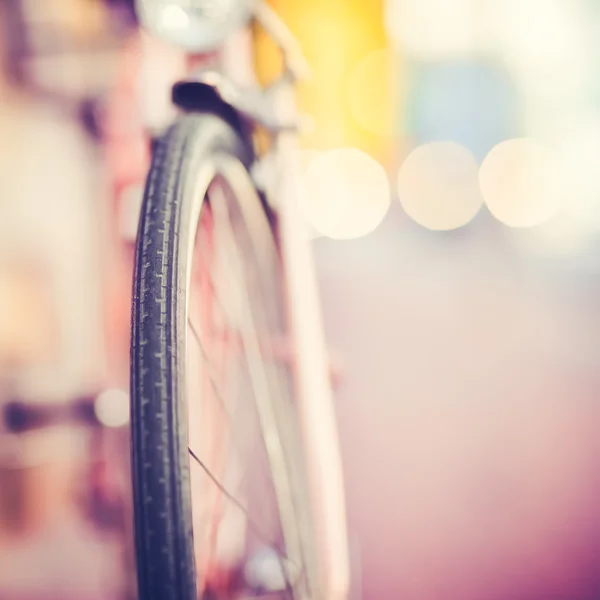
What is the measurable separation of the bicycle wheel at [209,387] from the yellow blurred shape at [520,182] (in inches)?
90.3

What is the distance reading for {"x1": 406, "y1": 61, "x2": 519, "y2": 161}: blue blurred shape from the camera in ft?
11.1

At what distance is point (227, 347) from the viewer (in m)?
1.01

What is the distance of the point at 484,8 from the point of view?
3.55 metres

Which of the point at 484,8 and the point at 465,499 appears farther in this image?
the point at 484,8

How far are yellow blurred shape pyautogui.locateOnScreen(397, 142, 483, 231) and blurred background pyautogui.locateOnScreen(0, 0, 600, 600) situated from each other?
75cm

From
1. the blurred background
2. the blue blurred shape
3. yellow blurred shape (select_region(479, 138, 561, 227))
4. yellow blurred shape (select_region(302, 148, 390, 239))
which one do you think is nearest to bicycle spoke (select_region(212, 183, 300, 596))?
the blurred background

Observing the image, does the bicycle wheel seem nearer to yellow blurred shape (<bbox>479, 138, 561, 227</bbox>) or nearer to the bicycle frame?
the bicycle frame

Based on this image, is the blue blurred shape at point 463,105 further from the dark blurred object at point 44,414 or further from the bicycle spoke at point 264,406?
the dark blurred object at point 44,414

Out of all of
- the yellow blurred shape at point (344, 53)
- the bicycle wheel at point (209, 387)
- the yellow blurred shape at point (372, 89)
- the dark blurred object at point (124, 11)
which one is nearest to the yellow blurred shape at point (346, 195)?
Result: the yellow blurred shape at point (344, 53)

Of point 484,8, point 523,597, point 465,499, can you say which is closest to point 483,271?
point 465,499

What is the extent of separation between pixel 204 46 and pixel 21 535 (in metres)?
1.01

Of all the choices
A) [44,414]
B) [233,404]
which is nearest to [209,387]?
[233,404]

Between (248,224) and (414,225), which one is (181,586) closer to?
(248,224)

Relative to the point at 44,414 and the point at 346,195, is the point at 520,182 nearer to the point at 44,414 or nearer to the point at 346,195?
the point at 346,195
